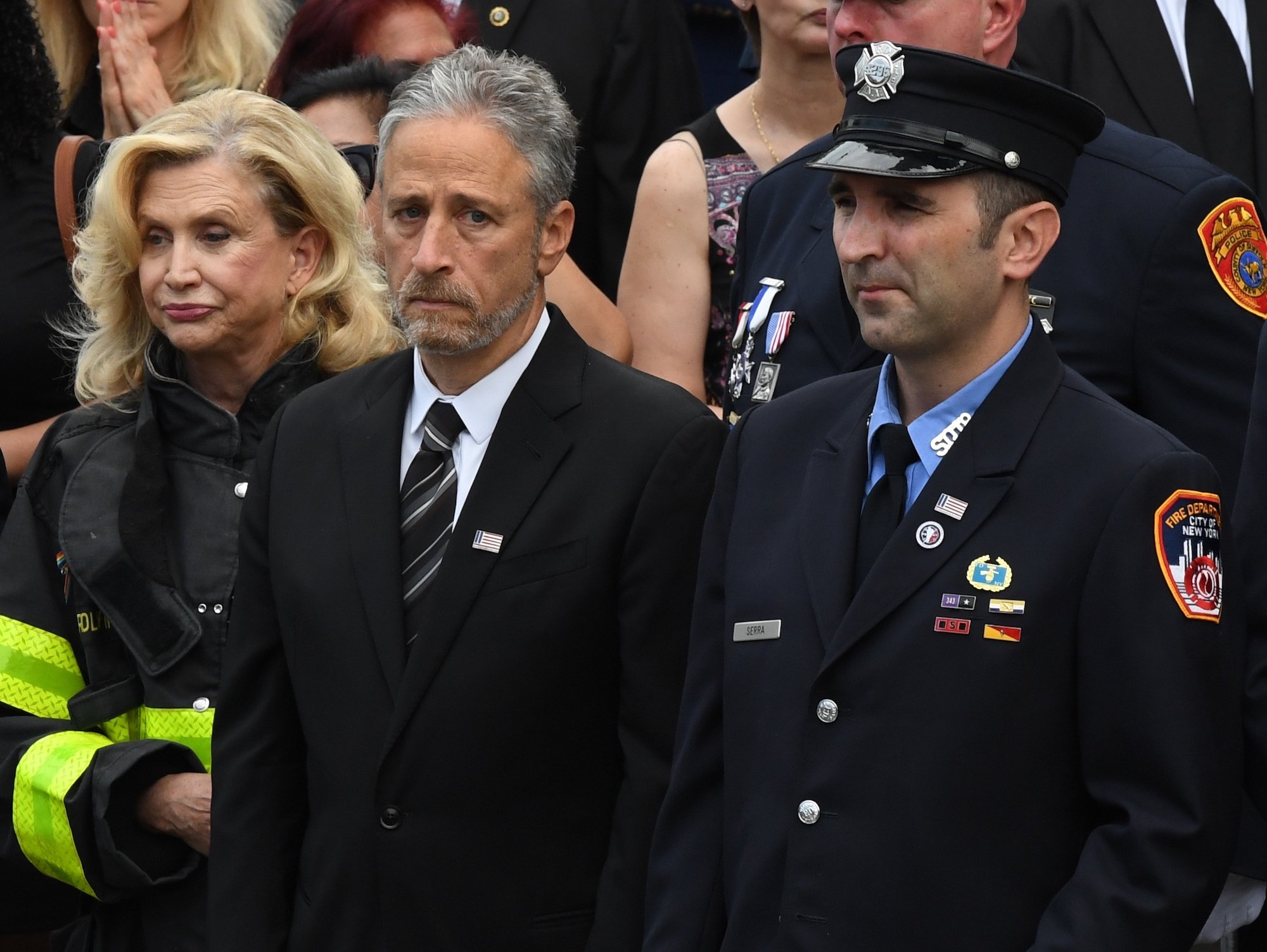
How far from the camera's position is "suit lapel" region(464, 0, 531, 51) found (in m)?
5.61

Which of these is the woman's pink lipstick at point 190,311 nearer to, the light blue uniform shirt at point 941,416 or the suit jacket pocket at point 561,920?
the suit jacket pocket at point 561,920

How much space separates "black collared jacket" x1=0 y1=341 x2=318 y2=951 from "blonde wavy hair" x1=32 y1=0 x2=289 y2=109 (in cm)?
177

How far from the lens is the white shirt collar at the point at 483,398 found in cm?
336

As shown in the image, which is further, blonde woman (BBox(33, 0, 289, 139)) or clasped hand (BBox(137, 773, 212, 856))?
blonde woman (BBox(33, 0, 289, 139))

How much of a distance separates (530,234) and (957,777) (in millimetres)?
1377

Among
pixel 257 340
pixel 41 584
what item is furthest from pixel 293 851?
pixel 257 340

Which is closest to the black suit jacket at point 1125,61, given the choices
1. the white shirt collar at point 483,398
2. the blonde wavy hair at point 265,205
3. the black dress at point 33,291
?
the blonde wavy hair at point 265,205

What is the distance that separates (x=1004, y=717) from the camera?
8.43ft

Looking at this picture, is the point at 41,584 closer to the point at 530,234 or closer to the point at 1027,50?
the point at 530,234

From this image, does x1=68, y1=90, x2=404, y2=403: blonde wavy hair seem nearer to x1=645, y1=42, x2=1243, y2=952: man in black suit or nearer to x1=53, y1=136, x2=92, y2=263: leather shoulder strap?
x1=53, y1=136, x2=92, y2=263: leather shoulder strap

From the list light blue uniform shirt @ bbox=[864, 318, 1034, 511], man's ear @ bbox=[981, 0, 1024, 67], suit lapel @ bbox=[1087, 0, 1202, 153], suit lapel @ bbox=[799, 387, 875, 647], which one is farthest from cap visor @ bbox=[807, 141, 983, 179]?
suit lapel @ bbox=[1087, 0, 1202, 153]

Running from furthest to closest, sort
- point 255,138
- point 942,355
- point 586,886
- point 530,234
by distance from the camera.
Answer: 1. point 255,138
2. point 530,234
3. point 586,886
4. point 942,355

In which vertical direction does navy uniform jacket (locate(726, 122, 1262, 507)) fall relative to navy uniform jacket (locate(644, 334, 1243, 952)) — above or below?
above

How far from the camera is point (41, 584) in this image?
3809mm
